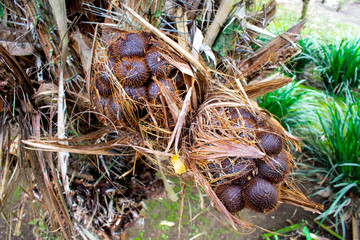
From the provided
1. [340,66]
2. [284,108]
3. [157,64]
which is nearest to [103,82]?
[157,64]

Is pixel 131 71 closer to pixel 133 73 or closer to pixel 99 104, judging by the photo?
pixel 133 73

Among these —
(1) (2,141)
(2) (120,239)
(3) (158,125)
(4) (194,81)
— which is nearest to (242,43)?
(4) (194,81)

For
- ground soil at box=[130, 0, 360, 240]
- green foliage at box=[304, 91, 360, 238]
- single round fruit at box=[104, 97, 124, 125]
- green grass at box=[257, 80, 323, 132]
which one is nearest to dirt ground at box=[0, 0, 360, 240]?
ground soil at box=[130, 0, 360, 240]

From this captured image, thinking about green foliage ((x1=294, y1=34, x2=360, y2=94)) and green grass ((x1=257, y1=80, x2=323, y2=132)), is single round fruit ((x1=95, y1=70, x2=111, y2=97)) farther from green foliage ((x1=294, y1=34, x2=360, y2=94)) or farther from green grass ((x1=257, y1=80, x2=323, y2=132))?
green foliage ((x1=294, y1=34, x2=360, y2=94))

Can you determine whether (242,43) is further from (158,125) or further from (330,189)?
(330,189)

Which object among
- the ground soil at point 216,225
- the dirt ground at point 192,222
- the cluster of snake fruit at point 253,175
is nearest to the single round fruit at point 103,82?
the cluster of snake fruit at point 253,175
